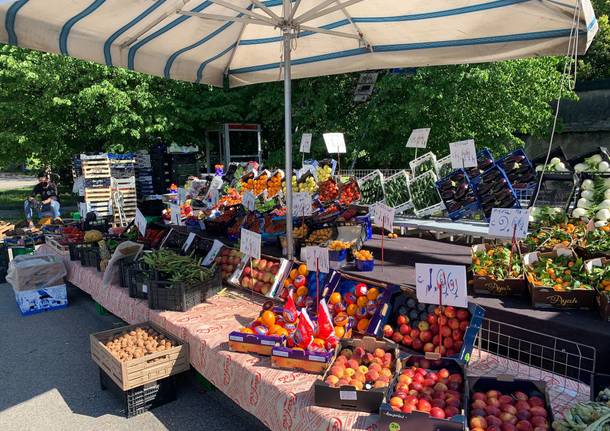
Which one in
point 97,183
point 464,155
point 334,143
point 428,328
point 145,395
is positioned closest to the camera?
point 428,328

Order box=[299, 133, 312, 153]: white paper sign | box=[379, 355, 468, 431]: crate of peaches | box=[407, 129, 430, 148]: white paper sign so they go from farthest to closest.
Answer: box=[299, 133, 312, 153]: white paper sign < box=[407, 129, 430, 148]: white paper sign < box=[379, 355, 468, 431]: crate of peaches

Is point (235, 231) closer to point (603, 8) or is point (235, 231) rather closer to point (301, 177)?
point (301, 177)

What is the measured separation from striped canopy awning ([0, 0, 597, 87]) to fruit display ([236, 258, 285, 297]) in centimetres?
211

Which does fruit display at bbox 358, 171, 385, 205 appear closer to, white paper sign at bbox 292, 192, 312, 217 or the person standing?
white paper sign at bbox 292, 192, 312, 217

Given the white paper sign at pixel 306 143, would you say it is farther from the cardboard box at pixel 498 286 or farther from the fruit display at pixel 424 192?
the cardboard box at pixel 498 286

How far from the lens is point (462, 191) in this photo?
5227 mm

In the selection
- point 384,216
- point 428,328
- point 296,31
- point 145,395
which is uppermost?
point 296,31

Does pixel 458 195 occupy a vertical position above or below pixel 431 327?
above

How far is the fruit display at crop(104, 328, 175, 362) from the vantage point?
143 inches

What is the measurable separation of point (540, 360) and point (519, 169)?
3.03 metres

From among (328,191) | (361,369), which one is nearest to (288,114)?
(361,369)

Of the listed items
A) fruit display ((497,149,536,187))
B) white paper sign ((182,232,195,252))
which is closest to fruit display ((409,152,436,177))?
fruit display ((497,149,536,187))

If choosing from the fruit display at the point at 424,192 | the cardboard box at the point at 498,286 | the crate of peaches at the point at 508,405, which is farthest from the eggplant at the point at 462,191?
the crate of peaches at the point at 508,405

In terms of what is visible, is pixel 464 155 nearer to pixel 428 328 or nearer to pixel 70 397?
pixel 428 328
